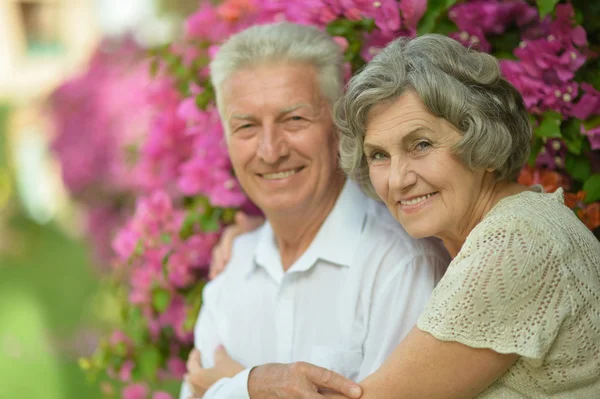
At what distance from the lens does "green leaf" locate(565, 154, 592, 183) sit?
7.47ft

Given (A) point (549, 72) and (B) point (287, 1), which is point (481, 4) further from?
(B) point (287, 1)

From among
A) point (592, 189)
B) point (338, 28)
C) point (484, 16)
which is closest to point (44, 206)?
point (338, 28)

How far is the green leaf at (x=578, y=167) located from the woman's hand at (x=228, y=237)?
117cm

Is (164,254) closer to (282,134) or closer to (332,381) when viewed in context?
(282,134)

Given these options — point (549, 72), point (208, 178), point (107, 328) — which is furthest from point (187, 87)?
point (107, 328)

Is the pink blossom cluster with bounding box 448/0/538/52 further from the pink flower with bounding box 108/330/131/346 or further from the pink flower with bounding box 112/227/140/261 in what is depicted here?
the pink flower with bounding box 108/330/131/346

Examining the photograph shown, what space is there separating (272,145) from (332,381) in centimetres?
74

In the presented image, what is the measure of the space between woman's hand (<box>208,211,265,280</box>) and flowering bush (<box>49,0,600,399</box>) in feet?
0.21

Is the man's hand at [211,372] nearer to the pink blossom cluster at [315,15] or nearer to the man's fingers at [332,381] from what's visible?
the man's fingers at [332,381]

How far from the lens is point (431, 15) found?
7.51 ft

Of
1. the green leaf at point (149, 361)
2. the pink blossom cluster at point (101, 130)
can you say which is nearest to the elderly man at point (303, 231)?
the green leaf at point (149, 361)

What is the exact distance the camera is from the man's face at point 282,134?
229 centimetres

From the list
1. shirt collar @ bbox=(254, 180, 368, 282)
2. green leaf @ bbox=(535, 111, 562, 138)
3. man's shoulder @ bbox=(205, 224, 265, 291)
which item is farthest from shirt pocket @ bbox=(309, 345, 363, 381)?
green leaf @ bbox=(535, 111, 562, 138)

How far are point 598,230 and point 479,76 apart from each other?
792 millimetres
